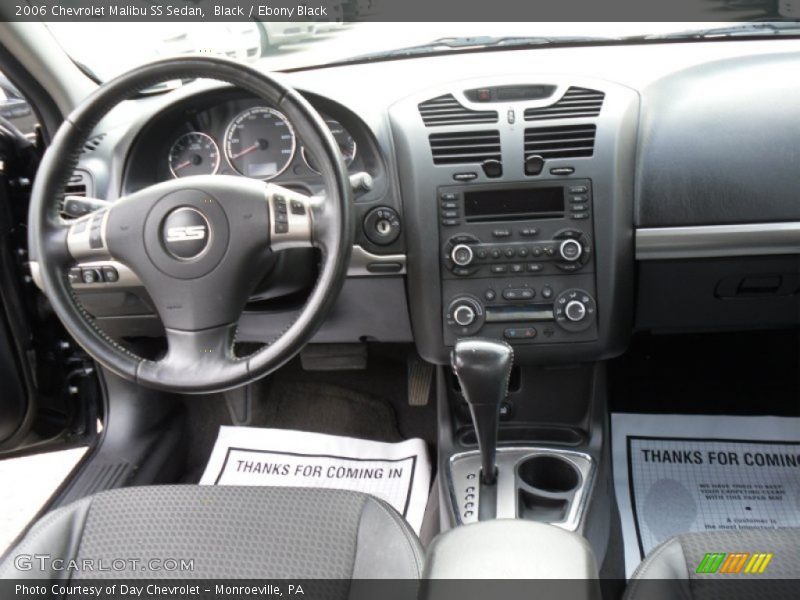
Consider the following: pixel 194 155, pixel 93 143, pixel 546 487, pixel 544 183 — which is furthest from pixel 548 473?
pixel 93 143

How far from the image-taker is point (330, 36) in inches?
59.5

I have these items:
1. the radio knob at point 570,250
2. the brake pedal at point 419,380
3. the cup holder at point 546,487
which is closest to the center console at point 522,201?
the radio knob at point 570,250

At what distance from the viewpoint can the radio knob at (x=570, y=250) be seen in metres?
1.29

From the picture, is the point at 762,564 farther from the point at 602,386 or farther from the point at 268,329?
the point at 268,329

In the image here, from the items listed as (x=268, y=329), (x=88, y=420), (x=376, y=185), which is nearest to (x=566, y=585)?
(x=376, y=185)

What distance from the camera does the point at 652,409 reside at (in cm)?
176

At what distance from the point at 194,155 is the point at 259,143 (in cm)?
13

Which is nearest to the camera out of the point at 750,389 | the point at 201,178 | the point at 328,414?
the point at 201,178

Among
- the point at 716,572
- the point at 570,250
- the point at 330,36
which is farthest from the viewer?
the point at 330,36

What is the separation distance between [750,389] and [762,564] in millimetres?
888

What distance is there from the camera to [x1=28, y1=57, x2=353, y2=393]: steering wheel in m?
1.06

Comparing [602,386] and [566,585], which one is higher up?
[566,585]

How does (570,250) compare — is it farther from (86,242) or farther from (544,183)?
(86,242)

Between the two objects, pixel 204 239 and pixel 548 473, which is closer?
pixel 204 239
